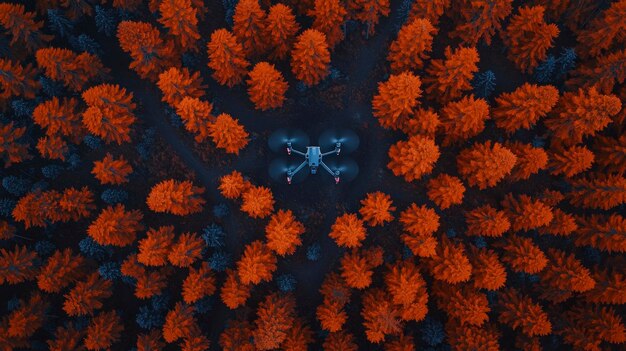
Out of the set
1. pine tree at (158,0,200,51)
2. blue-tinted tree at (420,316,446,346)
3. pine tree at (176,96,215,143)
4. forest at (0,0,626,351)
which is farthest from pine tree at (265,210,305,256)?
pine tree at (158,0,200,51)

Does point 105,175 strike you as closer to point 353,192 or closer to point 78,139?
point 78,139

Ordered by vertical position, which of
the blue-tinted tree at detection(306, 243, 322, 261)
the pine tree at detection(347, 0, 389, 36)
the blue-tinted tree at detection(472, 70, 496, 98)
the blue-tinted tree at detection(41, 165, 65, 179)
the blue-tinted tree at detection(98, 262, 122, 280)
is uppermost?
the pine tree at detection(347, 0, 389, 36)

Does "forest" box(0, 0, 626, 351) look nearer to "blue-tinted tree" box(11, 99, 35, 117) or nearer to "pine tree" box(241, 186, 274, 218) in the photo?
"blue-tinted tree" box(11, 99, 35, 117)

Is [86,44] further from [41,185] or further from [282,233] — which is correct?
[282,233]

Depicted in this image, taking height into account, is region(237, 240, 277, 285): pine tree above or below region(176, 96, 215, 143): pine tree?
below

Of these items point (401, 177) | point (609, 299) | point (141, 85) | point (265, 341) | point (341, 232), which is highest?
point (141, 85)

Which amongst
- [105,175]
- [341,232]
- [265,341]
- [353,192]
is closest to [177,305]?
[265,341]
